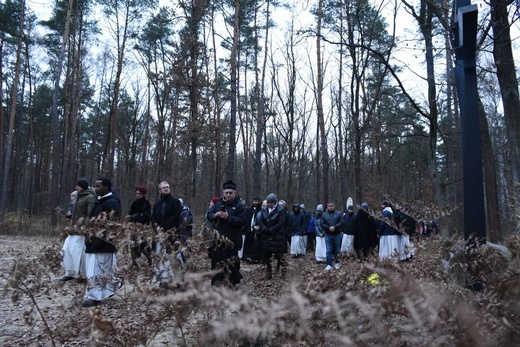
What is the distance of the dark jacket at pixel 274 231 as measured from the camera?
311 inches

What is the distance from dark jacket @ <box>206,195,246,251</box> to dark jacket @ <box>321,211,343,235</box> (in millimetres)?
4197

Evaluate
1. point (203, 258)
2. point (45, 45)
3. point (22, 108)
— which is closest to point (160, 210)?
point (203, 258)

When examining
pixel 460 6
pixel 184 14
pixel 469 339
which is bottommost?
pixel 469 339

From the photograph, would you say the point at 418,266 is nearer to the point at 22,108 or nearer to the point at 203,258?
the point at 203,258

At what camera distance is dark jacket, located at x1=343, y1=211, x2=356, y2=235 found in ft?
33.3

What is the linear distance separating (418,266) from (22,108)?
34.2 meters

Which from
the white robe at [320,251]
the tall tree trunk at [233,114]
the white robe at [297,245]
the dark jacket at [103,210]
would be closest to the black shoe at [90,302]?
the dark jacket at [103,210]

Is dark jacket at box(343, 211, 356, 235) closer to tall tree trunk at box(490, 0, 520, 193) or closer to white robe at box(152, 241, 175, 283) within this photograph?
tall tree trunk at box(490, 0, 520, 193)

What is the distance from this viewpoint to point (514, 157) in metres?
7.03

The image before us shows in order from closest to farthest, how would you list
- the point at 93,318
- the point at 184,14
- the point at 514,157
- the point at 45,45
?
the point at 93,318, the point at 514,157, the point at 184,14, the point at 45,45

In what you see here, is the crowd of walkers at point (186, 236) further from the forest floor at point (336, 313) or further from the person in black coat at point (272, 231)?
the forest floor at point (336, 313)

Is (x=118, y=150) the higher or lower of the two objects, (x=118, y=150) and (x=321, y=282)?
the higher

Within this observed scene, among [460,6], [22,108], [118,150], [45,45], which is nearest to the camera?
[460,6]

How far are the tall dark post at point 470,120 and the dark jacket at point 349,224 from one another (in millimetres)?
5611
